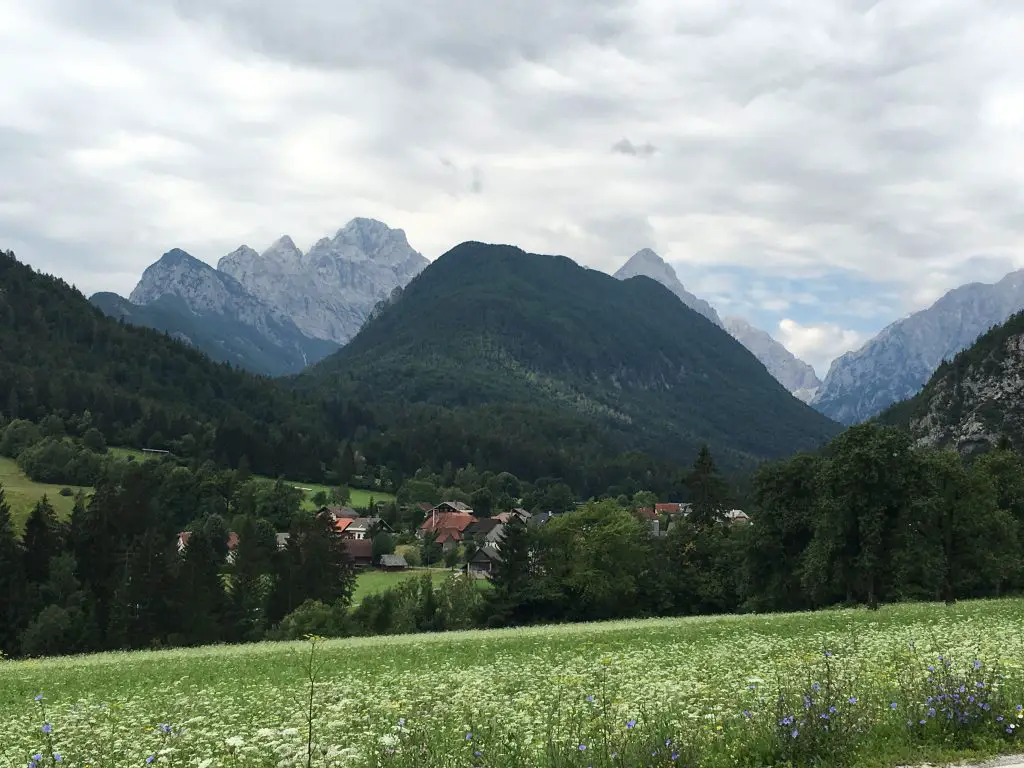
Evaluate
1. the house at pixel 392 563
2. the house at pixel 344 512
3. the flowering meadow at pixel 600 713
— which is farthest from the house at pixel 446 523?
the flowering meadow at pixel 600 713

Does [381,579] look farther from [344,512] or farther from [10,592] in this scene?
[344,512]

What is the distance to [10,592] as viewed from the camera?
7125cm

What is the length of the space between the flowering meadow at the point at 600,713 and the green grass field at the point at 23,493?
430 feet

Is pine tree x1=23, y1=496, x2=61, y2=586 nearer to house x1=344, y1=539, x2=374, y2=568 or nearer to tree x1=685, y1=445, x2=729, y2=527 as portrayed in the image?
tree x1=685, y1=445, x2=729, y2=527

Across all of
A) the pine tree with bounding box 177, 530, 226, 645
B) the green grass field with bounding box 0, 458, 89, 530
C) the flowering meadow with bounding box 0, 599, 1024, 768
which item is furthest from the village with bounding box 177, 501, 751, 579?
the flowering meadow with bounding box 0, 599, 1024, 768

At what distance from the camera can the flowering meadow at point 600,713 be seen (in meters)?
10.4

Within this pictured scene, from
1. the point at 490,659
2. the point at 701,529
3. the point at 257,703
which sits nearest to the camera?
the point at 257,703

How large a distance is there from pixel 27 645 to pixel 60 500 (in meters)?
97.3

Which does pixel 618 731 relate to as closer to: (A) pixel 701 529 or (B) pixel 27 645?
(B) pixel 27 645

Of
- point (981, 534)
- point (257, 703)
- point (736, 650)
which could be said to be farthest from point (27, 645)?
point (981, 534)

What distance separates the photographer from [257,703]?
56.5 ft

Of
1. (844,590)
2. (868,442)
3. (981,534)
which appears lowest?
(844,590)

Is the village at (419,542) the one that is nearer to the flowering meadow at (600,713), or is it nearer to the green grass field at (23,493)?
the green grass field at (23,493)

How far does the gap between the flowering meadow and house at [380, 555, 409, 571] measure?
12514cm
